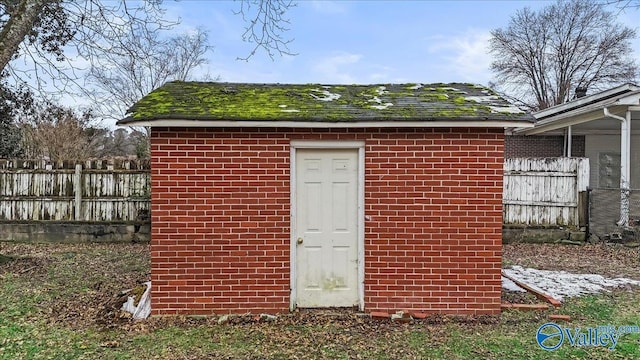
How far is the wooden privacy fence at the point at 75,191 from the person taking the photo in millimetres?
11125

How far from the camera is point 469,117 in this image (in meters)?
5.56

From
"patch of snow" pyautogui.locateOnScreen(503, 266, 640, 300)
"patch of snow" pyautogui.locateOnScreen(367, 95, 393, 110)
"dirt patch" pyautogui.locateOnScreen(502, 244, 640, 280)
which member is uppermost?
"patch of snow" pyautogui.locateOnScreen(367, 95, 393, 110)

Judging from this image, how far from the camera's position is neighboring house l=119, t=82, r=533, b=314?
18.7ft

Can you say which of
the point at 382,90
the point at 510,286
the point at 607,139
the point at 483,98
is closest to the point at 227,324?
the point at 382,90

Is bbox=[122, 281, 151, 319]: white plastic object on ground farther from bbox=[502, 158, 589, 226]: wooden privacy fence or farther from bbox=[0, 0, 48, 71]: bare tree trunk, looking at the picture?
bbox=[502, 158, 589, 226]: wooden privacy fence

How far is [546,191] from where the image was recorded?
11.3 m

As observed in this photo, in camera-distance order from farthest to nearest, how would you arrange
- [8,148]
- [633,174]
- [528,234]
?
[8,148]
[633,174]
[528,234]

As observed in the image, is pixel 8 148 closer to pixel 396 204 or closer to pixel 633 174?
pixel 396 204

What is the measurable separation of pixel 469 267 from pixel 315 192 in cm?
225

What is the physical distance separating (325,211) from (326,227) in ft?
0.71

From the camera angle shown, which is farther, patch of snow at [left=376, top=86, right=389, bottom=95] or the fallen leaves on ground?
patch of snow at [left=376, top=86, right=389, bottom=95]

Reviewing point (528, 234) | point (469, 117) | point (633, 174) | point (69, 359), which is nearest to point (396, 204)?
point (469, 117)

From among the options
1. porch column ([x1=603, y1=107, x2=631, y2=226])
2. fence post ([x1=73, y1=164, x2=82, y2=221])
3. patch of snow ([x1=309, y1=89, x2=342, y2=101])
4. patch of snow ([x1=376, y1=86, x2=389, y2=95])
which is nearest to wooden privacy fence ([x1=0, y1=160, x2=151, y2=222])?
fence post ([x1=73, y1=164, x2=82, y2=221])

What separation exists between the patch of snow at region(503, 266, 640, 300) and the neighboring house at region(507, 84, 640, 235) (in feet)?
12.4
